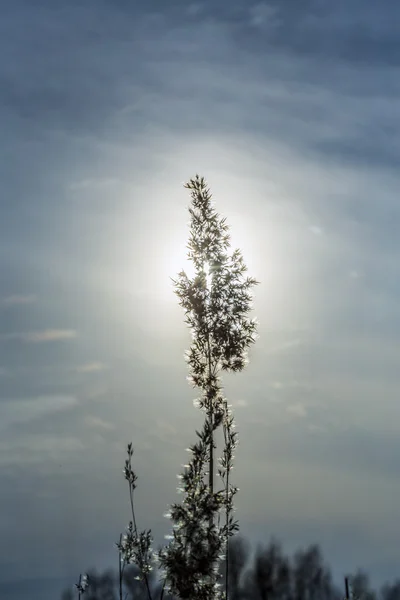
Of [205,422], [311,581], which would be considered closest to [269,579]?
[311,581]

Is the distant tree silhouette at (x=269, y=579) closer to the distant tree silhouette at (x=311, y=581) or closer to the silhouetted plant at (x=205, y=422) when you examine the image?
the distant tree silhouette at (x=311, y=581)

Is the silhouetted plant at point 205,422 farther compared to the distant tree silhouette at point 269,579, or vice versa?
Result: the distant tree silhouette at point 269,579

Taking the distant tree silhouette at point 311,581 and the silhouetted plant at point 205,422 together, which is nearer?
the silhouetted plant at point 205,422

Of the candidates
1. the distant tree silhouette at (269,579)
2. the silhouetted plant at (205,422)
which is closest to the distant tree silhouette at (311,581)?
the distant tree silhouette at (269,579)

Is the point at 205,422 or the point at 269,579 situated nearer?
the point at 205,422

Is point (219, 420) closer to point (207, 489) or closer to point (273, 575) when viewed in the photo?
point (207, 489)

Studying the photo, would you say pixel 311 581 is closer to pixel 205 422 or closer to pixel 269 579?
pixel 269 579

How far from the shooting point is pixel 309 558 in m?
113

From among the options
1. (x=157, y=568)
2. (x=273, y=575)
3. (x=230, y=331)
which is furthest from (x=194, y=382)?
(x=273, y=575)

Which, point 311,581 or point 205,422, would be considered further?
point 311,581

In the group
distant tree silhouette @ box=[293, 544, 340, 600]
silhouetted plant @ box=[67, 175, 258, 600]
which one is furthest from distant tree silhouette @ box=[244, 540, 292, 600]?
silhouetted plant @ box=[67, 175, 258, 600]

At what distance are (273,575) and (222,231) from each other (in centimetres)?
9216

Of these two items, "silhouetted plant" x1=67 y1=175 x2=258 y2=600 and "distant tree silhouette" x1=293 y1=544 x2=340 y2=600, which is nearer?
"silhouetted plant" x1=67 y1=175 x2=258 y2=600

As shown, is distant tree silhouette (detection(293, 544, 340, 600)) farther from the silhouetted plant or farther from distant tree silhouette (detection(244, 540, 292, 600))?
the silhouetted plant
